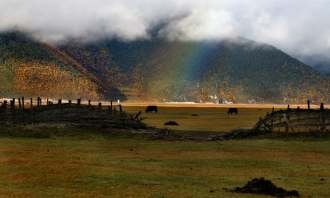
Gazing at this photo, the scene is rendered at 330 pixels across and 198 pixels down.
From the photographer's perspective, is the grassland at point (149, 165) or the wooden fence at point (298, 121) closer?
the grassland at point (149, 165)

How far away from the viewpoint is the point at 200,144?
1674 inches

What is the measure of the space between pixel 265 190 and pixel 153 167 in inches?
324

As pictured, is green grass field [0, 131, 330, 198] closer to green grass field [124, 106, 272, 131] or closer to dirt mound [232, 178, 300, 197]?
dirt mound [232, 178, 300, 197]

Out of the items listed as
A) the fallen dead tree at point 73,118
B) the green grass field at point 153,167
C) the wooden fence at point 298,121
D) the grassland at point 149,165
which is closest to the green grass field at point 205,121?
the fallen dead tree at point 73,118

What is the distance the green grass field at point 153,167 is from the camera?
2183 centimetres

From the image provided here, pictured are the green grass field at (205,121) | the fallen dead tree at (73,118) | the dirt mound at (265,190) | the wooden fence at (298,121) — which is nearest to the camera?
the dirt mound at (265,190)

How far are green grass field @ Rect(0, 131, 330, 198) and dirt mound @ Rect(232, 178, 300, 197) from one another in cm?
63

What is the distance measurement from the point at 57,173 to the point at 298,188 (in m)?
9.03

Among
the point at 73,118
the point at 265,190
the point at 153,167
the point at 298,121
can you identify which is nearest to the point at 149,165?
the point at 153,167

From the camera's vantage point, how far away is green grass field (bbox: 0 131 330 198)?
71.6 ft

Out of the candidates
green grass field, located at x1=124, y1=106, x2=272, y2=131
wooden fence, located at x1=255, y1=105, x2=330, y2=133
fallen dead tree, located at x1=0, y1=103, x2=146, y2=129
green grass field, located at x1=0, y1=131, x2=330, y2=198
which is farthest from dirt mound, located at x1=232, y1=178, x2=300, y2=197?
green grass field, located at x1=124, y1=106, x2=272, y2=131

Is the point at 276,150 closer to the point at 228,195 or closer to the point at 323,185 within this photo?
the point at 323,185

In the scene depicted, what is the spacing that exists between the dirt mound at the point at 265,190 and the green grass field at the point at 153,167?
632 mm

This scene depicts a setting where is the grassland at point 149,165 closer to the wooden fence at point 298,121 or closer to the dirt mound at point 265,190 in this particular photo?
the dirt mound at point 265,190
